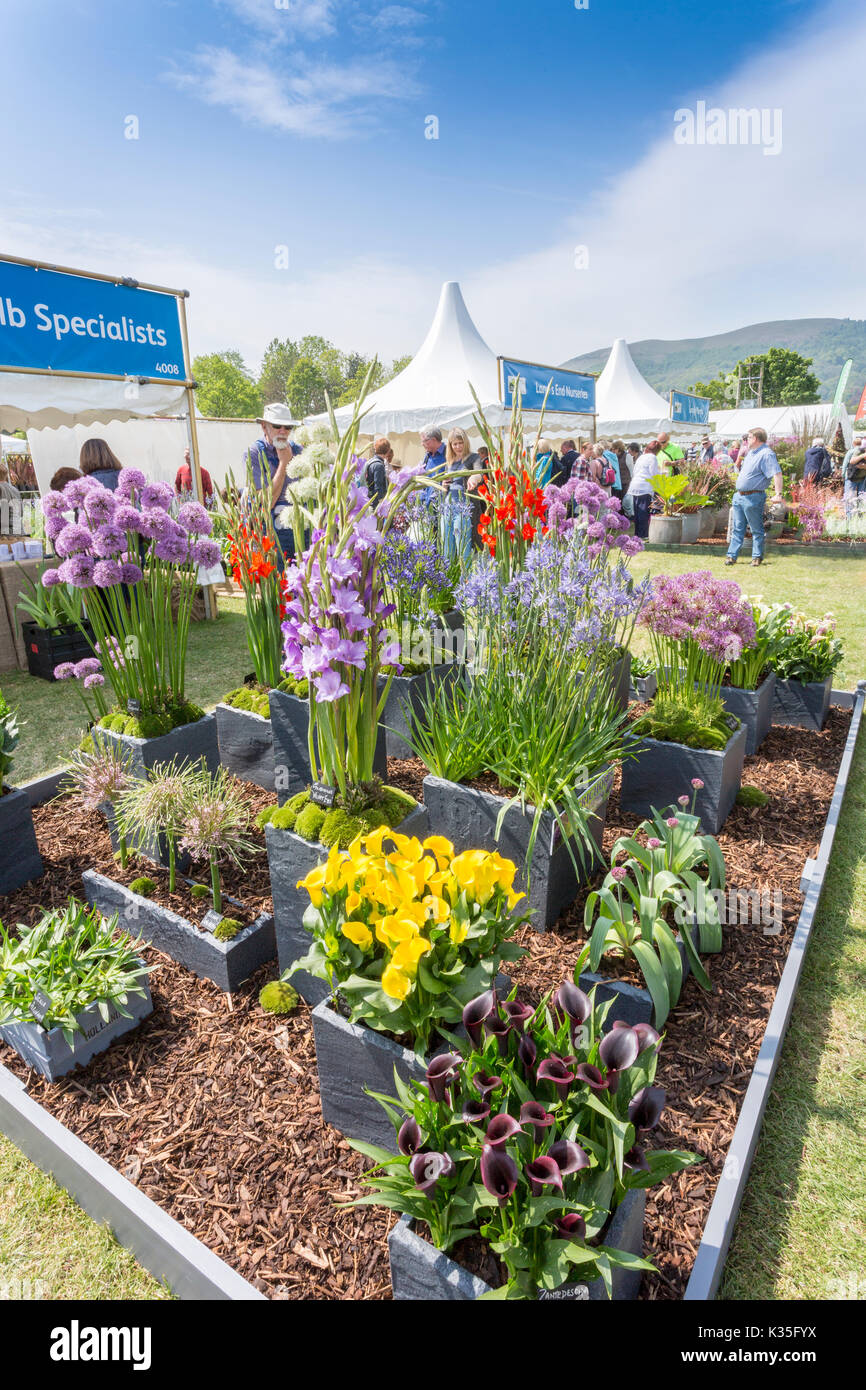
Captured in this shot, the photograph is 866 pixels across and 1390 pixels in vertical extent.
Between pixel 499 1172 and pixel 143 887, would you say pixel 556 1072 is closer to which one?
pixel 499 1172

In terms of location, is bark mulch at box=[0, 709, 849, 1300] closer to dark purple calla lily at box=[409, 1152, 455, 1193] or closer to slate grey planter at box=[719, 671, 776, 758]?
dark purple calla lily at box=[409, 1152, 455, 1193]

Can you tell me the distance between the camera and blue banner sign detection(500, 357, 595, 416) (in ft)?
38.9

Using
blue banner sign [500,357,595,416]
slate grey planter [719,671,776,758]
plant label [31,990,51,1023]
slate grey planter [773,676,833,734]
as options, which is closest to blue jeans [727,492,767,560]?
blue banner sign [500,357,595,416]

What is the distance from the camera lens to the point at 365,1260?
1.65m

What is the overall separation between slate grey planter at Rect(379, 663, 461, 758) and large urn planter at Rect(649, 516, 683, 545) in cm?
989

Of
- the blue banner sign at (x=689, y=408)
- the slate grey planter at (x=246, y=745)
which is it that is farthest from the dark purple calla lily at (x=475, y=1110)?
the blue banner sign at (x=689, y=408)

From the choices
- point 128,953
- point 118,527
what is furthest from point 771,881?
point 118,527

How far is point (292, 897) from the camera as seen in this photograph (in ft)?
7.77

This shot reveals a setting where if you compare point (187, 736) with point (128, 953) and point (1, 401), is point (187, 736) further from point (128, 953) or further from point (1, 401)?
point (1, 401)

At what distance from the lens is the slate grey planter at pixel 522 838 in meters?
2.61

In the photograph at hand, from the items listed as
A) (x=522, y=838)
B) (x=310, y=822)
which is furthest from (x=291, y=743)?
(x=522, y=838)

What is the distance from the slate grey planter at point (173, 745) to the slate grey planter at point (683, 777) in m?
2.01

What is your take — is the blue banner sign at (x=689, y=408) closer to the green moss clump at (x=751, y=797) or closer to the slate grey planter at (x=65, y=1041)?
the green moss clump at (x=751, y=797)
